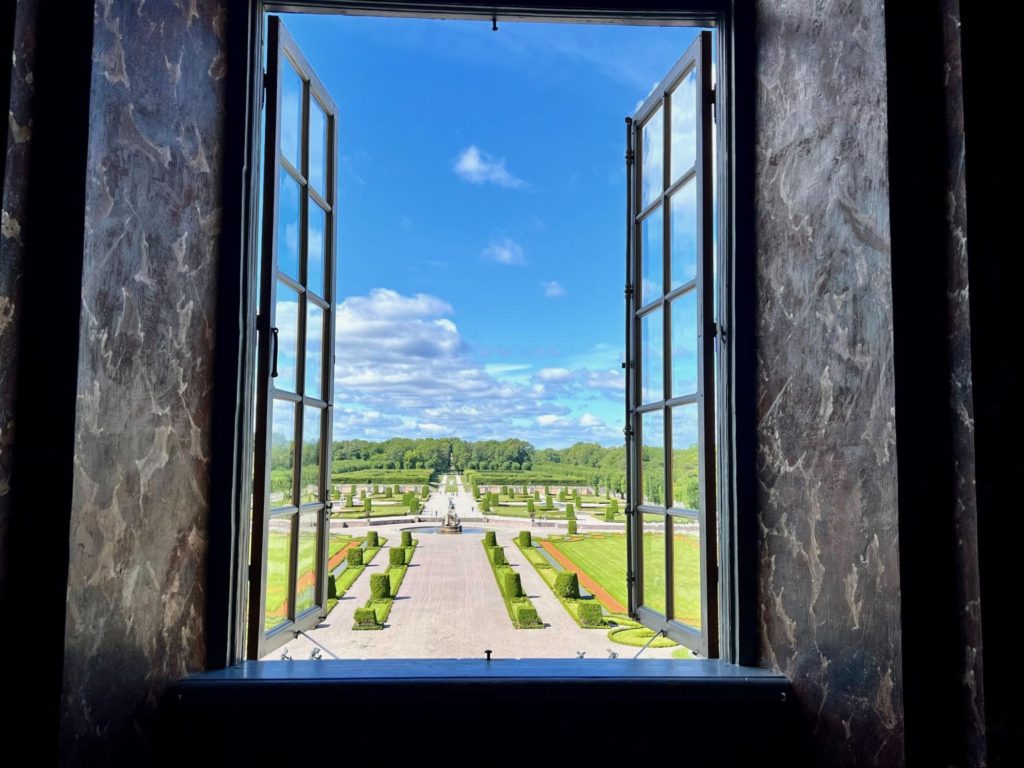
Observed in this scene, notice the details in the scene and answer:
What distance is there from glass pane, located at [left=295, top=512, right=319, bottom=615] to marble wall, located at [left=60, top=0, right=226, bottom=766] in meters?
0.31

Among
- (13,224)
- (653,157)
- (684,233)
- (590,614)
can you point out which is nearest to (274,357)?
(13,224)

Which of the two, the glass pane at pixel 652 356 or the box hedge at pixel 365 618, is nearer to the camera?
the glass pane at pixel 652 356

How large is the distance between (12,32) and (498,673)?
1.66 m

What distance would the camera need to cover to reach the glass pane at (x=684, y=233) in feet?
6.51

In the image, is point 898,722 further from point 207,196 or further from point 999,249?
point 207,196

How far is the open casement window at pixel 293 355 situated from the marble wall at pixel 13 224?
2.10ft

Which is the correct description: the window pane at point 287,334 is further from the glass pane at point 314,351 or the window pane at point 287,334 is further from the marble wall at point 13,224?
the marble wall at point 13,224

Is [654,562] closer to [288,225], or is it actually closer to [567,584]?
[567,584]

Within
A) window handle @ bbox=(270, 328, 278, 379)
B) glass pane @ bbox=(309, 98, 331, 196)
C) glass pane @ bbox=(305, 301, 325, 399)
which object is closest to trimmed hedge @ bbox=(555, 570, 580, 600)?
glass pane @ bbox=(305, 301, 325, 399)

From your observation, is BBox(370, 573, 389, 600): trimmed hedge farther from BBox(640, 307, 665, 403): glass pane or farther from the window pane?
BBox(640, 307, 665, 403): glass pane

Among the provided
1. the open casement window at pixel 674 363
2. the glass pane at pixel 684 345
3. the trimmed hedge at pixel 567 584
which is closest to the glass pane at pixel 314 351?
the open casement window at pixel 674 363

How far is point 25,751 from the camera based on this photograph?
120 cm

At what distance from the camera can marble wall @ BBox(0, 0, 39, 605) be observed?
1190mm

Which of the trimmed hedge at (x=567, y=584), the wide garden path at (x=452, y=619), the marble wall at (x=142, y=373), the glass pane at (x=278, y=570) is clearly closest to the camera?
the marble wall at (x=142, y=373)
